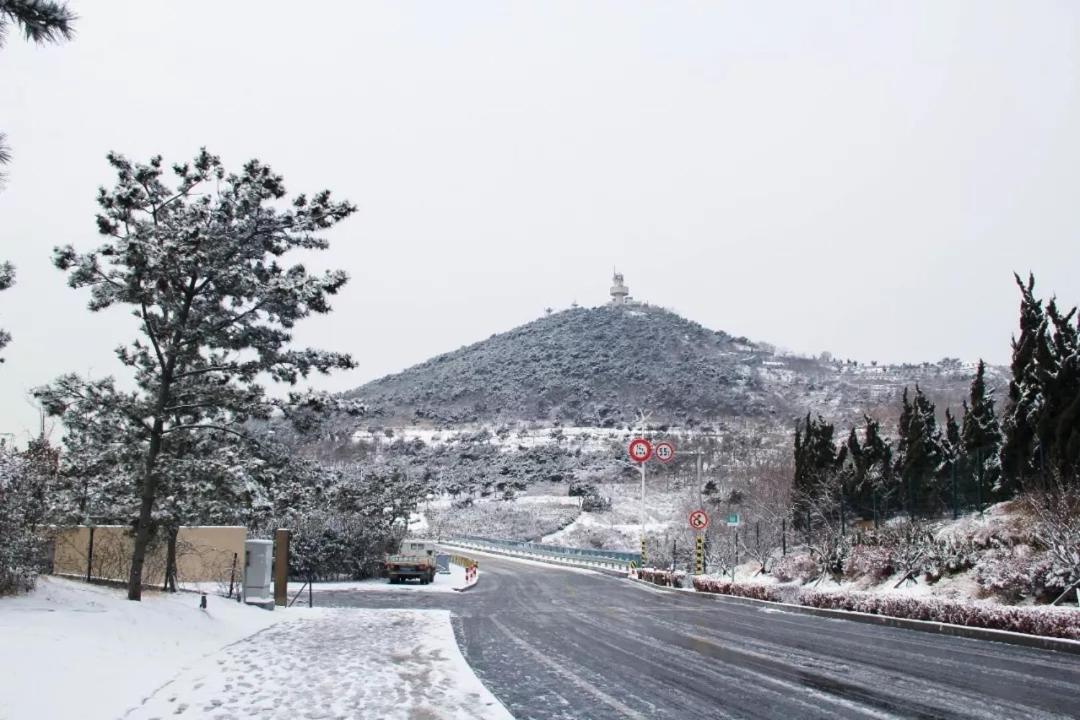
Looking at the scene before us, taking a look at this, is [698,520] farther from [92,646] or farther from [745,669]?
[92,646]

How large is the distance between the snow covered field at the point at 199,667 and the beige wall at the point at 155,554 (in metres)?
5.20

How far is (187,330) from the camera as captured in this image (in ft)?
51.3

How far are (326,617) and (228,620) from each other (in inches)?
148

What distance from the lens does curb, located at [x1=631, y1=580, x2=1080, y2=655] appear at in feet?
49.8

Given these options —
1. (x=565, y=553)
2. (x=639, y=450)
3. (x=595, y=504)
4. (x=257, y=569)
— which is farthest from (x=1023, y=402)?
(x=595, y=504)

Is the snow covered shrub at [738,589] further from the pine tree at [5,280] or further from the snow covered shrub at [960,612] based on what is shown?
the pine tree at [5,280]

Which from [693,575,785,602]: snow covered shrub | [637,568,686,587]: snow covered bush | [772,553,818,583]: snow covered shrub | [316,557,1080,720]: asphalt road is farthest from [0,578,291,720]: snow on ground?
[637,568,686,587]: snow covered bush

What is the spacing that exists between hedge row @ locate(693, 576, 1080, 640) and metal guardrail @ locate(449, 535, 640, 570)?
20.7 m

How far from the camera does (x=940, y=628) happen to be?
1862cm

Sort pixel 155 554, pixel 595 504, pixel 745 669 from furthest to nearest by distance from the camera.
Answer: pixel 595 504, pixel 155 554, pixel 745 669

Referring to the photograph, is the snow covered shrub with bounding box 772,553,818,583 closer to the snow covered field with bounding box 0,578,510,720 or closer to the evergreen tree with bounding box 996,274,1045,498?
the evergreen tree with bounding box 996,274,1045,498

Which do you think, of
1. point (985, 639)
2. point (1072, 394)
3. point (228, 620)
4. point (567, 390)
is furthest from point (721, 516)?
point (567, 390)

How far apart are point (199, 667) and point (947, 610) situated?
15.7m

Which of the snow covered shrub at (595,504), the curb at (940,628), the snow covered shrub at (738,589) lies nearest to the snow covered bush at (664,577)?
the snow covered shrub at (738,589)
